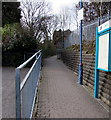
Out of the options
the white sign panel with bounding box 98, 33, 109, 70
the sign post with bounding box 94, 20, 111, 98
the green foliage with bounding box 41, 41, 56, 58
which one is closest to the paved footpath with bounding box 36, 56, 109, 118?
the sign post with bounding box 94, 20, 111, 98

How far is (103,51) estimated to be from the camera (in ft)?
16.3

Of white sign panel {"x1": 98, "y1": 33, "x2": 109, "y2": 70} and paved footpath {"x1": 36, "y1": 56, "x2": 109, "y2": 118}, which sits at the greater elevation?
white sign panel {"x1": 98, "y1": 33, "x2": 109, "y2": 70}

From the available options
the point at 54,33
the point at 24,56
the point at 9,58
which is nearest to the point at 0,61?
the point at 9,58

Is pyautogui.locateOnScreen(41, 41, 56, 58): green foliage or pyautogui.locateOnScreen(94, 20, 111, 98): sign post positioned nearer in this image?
pyautogui.locateOnScreen(94, 20, 111, 98): sign post

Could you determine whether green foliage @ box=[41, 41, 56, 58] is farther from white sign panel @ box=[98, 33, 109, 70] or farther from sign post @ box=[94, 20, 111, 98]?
white sign panel @ box=[98, 33, 109, 70]

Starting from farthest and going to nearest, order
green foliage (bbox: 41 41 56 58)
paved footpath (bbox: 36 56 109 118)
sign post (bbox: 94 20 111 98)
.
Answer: green foliage (bbox: 41 41 56 58) < sign post (bbox: 94 20 111 98) < paved footpath (bbox: 36 56 109 118)

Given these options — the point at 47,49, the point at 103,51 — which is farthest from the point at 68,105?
the point at 47,49

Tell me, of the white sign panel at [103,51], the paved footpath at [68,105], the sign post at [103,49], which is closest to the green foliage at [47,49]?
the paved footpath at [68,105]

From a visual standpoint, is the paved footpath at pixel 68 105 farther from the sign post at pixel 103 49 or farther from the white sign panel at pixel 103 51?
the white sign panel at pixel 103 51

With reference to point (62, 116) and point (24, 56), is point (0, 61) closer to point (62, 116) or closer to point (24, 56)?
point (24, 56)

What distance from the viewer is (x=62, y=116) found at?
4.16m

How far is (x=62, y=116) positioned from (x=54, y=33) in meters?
35.6

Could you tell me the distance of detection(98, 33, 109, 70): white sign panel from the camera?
4.69 meters

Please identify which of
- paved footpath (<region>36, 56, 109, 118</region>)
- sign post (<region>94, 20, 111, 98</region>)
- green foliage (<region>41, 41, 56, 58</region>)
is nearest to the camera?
paved footpath (<region>36, 56, 109, 118</region>)
